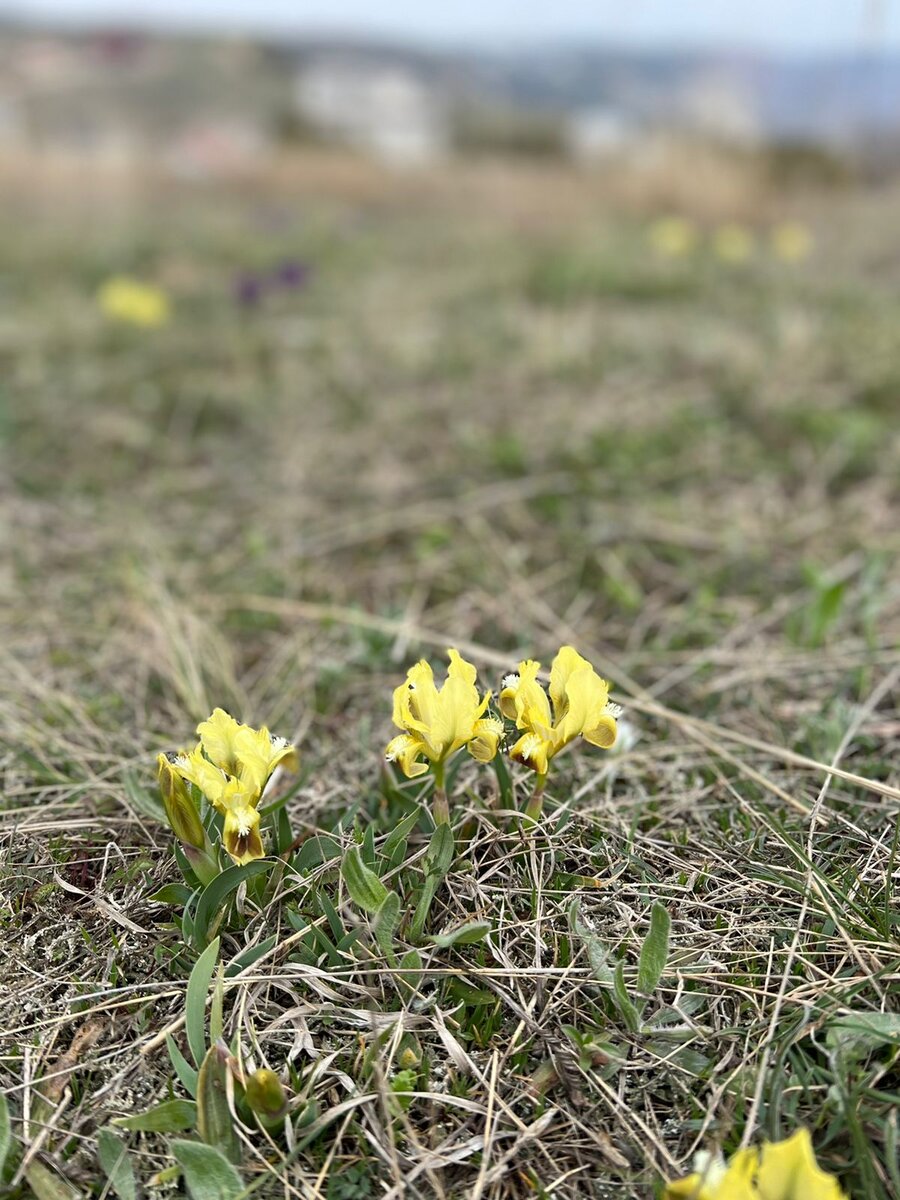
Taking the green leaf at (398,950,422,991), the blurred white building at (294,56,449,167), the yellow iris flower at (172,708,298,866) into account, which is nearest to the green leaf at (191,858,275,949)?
the yellow iris flower at (172,708,298,866)

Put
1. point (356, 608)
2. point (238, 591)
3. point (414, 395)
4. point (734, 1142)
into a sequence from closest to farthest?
point (734, 1142), point (356, 608), point (238, 591), point (414, 395)

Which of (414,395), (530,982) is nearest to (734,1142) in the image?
(530,982)

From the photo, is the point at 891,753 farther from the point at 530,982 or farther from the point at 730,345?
the point at 730,345

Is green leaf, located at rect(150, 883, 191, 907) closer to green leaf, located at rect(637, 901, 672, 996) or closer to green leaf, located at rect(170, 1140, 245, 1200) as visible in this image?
green leaf, located at rect(170, 1140, 245, 1200)

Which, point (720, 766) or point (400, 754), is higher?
point (400, 754)

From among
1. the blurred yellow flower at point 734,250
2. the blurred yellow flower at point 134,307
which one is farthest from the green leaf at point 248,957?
the blurred yellow flower at point 734,250

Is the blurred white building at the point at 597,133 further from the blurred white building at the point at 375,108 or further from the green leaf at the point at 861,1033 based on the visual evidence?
the green leaf at the point at 861,1033

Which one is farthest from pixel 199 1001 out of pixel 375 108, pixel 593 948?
pixel 375 108

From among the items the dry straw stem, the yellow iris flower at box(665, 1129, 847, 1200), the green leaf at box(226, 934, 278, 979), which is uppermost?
the yellow iris flower at box(665, 1129, 847, 1200)
